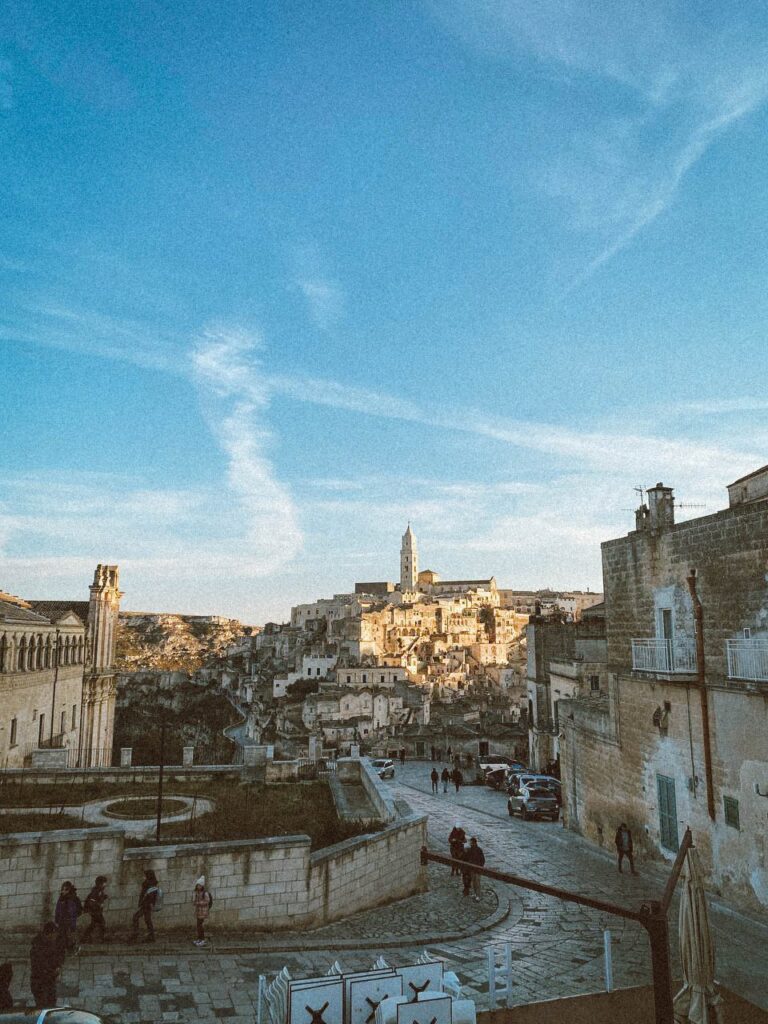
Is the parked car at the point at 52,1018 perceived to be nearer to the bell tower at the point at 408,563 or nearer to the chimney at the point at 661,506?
the chimney at the point at 661,506

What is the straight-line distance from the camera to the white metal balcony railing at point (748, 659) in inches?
494

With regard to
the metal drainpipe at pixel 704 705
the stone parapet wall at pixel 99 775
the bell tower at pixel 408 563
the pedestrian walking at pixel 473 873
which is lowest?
the pedestrian walking at pixel 473 873

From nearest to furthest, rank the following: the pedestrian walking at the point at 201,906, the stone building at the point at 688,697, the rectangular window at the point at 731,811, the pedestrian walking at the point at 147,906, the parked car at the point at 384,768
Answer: the pedestrian walking at the point at 147,906
the pedestrian walking at the point at 201,906
the stone building at the point at 688,697
the rectangular window at the point at 731,811
the parked car at the point at 384,768

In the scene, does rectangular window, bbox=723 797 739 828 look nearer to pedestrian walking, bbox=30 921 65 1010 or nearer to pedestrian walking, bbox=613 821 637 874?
pedestrian walking, bbox=613 821 637 874

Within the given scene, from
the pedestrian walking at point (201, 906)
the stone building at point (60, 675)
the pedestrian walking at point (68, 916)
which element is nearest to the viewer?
the pedestrian walking at point (68, 916)

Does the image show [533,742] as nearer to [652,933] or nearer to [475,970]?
[475,970]

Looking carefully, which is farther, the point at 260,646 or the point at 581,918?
the point at 260,646

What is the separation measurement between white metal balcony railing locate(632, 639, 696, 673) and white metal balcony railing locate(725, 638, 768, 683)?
45.6 inches

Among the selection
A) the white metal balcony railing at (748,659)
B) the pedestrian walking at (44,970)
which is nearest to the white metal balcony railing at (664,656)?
the white metal balcony railing at (748,659)

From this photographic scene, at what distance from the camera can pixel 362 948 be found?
11148 millimetres

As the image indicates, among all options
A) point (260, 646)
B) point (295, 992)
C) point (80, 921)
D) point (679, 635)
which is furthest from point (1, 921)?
point (260, 646)

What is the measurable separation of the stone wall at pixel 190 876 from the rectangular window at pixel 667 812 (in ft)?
22.4

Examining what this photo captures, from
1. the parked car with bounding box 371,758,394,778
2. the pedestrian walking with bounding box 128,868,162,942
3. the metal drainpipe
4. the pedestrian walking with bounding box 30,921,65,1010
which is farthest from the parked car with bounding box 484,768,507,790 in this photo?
the pedestrian walking with bounding box 30,921,65,1010

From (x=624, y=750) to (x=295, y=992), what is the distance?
12755 millimetres
